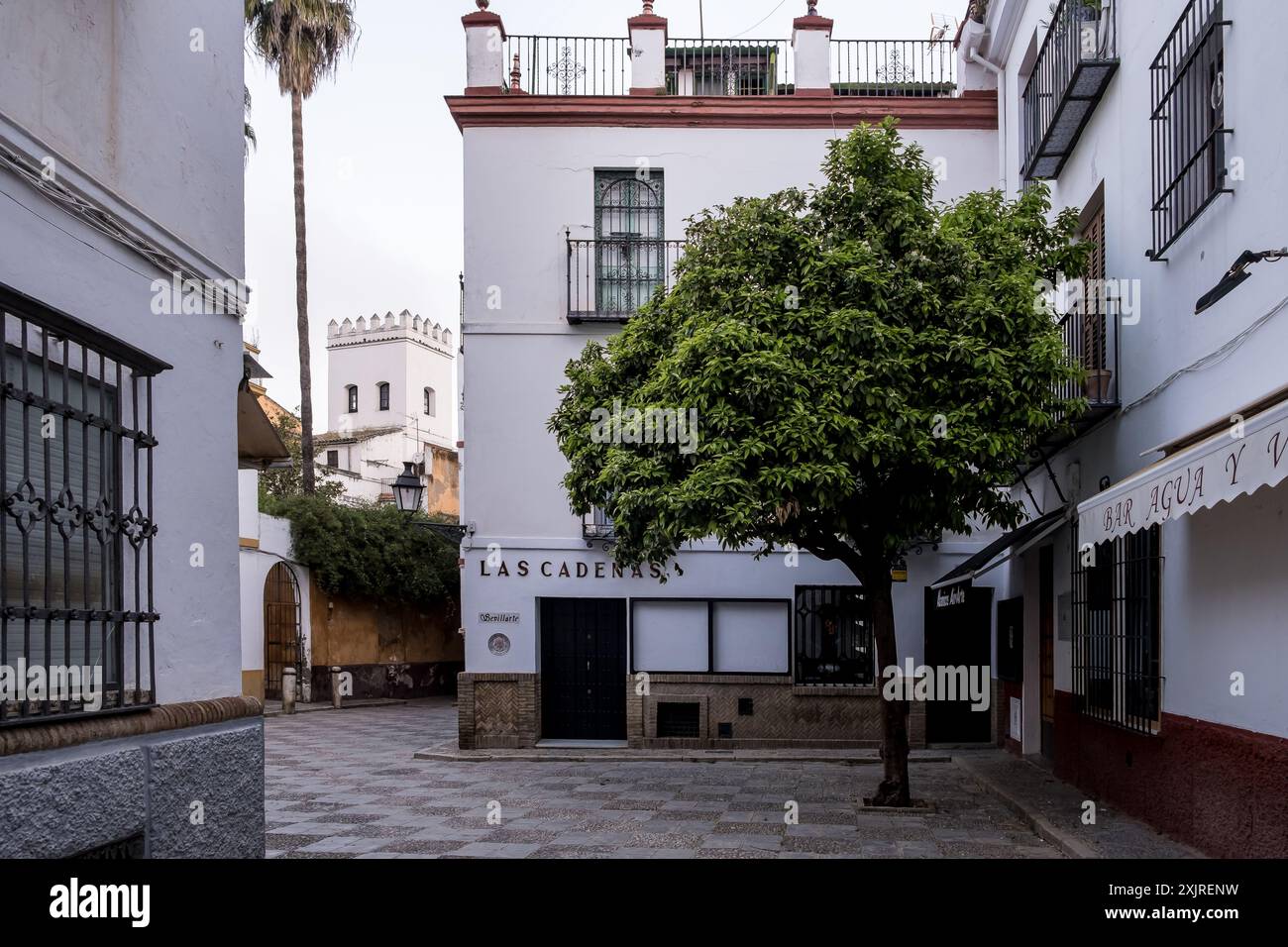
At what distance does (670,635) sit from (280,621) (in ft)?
40.0

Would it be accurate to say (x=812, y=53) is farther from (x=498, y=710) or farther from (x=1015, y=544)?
(x=498, y=710)

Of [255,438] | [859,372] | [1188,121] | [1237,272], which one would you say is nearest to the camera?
[1237,272]

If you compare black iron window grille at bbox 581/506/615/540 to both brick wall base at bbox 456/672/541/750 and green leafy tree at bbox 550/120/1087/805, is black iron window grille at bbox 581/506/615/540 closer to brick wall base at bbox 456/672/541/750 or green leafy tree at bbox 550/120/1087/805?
brick wall base at bbox 456/672/541/750

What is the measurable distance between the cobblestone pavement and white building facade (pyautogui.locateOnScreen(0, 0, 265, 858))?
12.6 feet

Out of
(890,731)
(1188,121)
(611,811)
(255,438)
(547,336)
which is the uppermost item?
(1188,121)

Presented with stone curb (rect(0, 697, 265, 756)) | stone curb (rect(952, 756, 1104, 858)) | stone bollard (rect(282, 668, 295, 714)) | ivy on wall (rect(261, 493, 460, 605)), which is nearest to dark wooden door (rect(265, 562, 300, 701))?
ivy on wall (rect(261, 493, 460, 605))

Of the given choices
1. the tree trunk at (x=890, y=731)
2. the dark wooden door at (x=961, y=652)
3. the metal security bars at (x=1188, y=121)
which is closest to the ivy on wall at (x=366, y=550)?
the dark wooden door at (x=961, y=652)

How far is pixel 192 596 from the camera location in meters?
6.40

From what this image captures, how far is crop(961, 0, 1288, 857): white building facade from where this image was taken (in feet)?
24.7

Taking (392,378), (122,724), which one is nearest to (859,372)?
(122,724)

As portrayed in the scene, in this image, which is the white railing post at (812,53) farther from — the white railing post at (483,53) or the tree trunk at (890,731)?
the tree trunk at (890,731)

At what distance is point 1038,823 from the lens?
1029 centimetres

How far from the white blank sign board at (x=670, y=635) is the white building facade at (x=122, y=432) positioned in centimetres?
1107

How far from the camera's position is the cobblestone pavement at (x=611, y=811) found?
9852 mm
